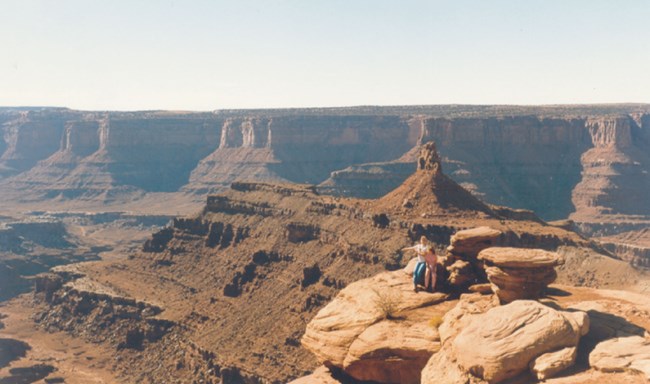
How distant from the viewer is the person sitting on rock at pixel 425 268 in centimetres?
3366

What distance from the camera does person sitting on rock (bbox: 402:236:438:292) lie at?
33656mm

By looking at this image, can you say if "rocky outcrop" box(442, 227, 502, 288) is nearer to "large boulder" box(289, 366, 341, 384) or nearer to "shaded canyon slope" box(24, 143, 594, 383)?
"large boulder" box(289, 366, 341, 384)

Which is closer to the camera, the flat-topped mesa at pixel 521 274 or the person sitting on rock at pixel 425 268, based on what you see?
the flat-topped mesa at pixel 521 274

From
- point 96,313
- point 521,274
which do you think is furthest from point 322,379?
point 96,313

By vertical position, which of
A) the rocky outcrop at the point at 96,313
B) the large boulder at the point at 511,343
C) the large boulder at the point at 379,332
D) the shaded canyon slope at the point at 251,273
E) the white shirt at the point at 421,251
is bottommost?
the rocky outcrop at the point at 96,313

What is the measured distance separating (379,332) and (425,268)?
463cm

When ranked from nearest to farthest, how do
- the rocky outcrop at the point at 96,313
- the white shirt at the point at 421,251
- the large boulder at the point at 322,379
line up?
1. the large boulder at the point at 322,379
2. the white shirt at the point at 421,251
3. the rocky outcrop at the point at 96,313

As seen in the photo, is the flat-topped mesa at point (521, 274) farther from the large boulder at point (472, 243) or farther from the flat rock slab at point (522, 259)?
the large boulder at point (472, 243)

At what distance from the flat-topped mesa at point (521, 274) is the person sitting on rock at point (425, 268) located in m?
3.98

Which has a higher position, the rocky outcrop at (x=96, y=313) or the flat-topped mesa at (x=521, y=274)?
the flat-topped mesa at (x=521, y=274)

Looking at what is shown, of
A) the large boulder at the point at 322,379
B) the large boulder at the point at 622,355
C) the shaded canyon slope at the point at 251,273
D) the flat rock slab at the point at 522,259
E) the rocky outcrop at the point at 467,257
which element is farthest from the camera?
the shaded canyon slope at the point at 251,273

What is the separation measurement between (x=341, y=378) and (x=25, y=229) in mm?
169520

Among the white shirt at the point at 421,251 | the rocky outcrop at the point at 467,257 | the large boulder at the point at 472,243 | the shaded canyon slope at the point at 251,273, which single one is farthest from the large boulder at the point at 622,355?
the shaded canyon slope at the point at 251,273

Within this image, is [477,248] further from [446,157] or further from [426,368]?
[446,157]
